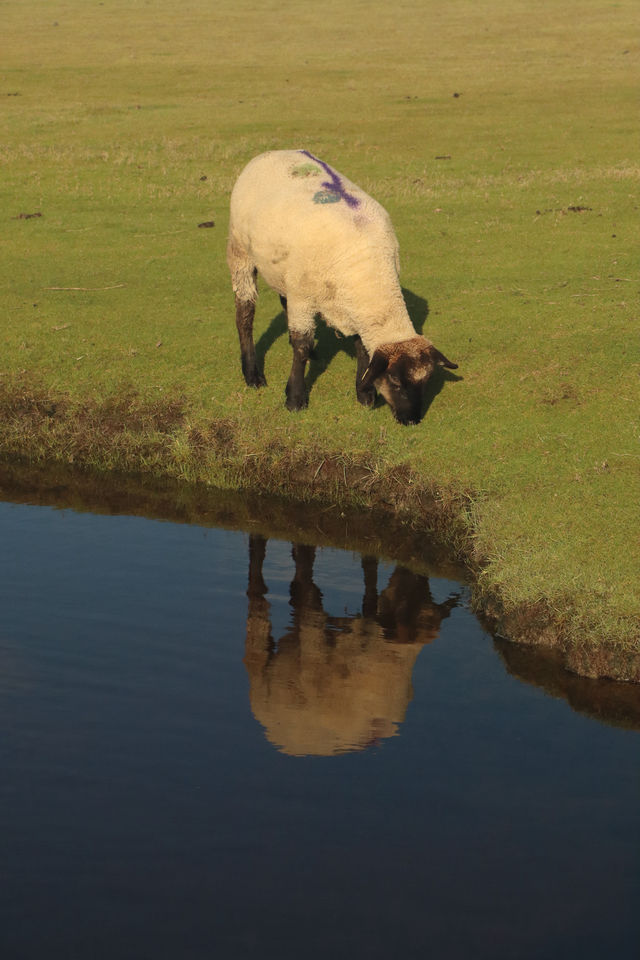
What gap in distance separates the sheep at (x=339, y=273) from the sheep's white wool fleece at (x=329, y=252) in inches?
0.5

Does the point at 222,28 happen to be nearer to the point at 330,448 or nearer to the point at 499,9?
the point at 499,9

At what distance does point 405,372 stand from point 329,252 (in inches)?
69.1

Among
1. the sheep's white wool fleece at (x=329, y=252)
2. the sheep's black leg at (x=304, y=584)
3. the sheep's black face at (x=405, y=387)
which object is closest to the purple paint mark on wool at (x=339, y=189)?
the sheep's white wool fleece at (x=329, y=252)

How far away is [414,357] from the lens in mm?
13438

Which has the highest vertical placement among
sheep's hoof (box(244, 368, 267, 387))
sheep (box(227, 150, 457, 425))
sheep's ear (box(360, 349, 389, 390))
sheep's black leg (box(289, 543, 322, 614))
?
sheep (box(227, 150, 457, 425))

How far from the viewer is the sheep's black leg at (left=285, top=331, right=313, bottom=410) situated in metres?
14.4

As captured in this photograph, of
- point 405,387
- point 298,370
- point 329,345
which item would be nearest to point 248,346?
point 298,370

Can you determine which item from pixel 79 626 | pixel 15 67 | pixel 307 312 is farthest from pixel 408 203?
pixel 15 67

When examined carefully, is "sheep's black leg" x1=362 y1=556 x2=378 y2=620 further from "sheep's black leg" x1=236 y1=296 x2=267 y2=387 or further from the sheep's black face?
"sheep's black leg" x1=236 y1=296 x2=267 y2=387

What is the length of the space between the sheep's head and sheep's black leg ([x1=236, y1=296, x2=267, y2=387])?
6.96 ft

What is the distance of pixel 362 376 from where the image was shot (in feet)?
47.3

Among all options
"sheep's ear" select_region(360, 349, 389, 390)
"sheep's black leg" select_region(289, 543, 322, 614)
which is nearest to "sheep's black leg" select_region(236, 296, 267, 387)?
"sheep's ear" select_region(360, 349, 389, 390)

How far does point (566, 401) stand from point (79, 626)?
22.5 ft

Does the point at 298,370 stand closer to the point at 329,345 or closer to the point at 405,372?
the point at 405,372
